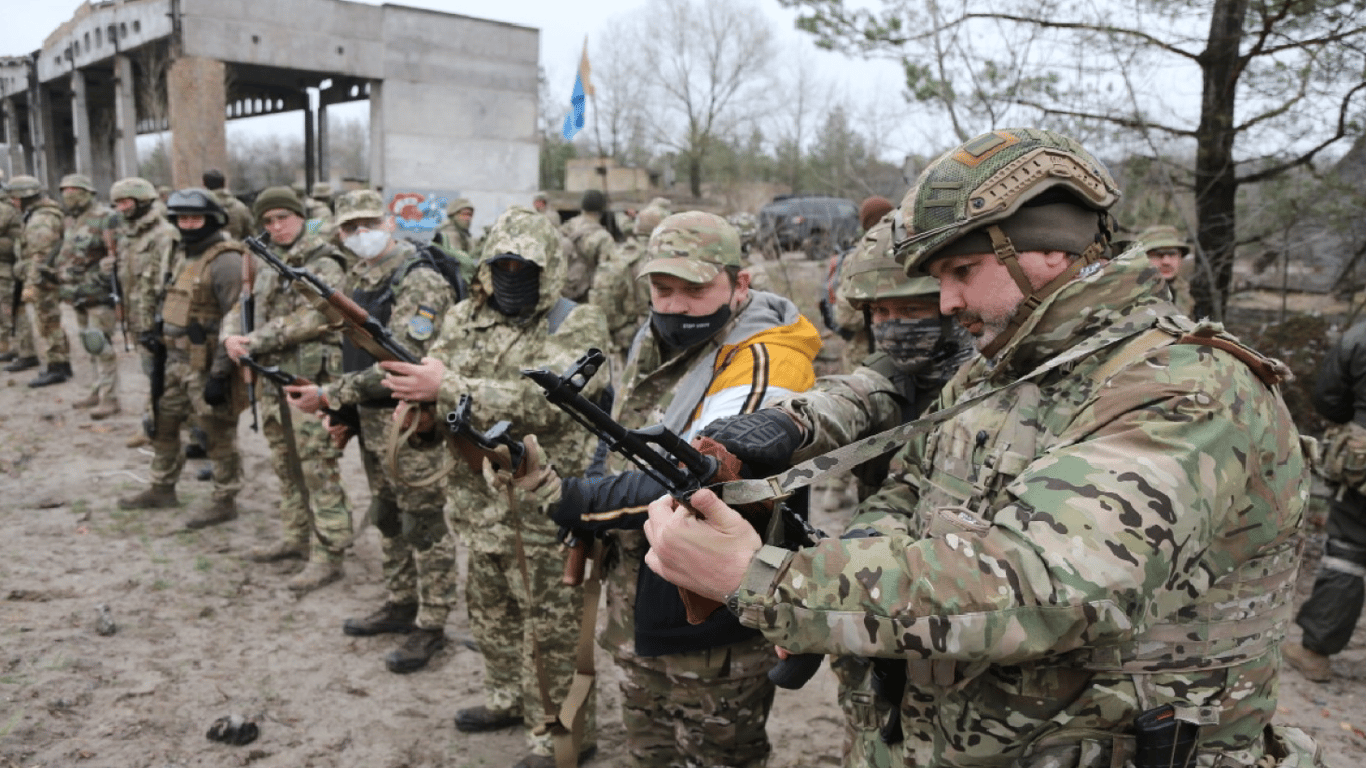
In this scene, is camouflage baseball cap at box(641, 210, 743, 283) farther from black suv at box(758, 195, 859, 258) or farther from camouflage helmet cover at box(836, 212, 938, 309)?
black suv at box(758, 195, 859, 258)

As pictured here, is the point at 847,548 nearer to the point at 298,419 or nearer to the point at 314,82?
the point at 298,419

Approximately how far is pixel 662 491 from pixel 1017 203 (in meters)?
1.49

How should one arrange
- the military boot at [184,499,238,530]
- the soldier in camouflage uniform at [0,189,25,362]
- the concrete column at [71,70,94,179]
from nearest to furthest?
the military boot at [184,499,238,530], the soldier in camouflage uniform at [0,189,25,362], the concrete column at [71,70,94,179]

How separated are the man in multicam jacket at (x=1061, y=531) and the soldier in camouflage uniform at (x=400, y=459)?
3571 millimetres

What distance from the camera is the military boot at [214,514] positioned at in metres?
6.82

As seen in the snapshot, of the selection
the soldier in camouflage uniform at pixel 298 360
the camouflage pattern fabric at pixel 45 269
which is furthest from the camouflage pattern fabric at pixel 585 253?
the camouflage pattern fabric at pixel 45 269

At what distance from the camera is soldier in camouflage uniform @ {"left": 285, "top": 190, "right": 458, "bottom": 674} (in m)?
4.93

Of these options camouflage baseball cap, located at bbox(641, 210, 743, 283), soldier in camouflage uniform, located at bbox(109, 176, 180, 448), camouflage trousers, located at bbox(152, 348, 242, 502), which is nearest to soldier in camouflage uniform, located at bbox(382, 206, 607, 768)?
camouflage baseball cap, located at bbox(641, 210, 743, 283)

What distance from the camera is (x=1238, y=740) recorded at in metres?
1.72

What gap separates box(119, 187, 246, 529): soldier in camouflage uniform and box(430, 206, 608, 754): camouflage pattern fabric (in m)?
3.30

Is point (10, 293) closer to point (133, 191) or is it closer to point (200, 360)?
point (133, 191)

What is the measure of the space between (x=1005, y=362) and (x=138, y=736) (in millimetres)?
4203

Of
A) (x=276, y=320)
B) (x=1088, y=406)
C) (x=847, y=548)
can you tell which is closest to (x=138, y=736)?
(x=276, y=320)

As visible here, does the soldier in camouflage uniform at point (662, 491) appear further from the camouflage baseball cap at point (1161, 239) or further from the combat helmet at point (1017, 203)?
the camouflage baseball cap at point (1161, 239)
